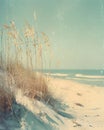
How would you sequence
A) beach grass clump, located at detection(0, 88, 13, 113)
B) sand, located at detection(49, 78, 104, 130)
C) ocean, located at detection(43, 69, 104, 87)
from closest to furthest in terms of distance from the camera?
beach grass clump, located at detection(0, 88, 13, 113), sand, located at detection(49, 78, 104, 130), ocean, located at detection(43, 69, 104, 87)

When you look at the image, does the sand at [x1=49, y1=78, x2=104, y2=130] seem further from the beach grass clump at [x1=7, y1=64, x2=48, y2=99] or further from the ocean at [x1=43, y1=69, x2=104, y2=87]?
the ocean at [x1=43, y1=69, x2=104, y2=87]

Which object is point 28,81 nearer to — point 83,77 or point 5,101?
point 5,101

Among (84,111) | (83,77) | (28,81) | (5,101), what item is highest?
(28,81)

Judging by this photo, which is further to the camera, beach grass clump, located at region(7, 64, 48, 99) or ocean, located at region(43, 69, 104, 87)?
ocean, located at region(43, 69, 104, 87)

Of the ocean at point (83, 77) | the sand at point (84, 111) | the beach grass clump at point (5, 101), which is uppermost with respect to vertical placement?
the beach grass clump at point (5, 101)

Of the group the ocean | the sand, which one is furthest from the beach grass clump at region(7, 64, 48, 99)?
the sand

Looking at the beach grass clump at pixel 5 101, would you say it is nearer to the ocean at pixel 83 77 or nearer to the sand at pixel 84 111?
the sand at pixel 84 111

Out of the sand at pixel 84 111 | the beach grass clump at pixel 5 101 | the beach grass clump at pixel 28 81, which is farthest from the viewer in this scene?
the beach grass clump at pixel 28 81

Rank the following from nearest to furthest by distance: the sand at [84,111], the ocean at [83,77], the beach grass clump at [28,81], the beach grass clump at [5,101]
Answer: the beach grass clump at [5,101] → the sand at [84,111] → the beach grass clump at [28,81] → the ocean at [83,77]

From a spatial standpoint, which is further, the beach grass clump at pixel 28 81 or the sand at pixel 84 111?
the beach grass clump at pixel 28 81

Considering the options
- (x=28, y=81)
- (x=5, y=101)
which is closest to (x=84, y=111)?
(x=28, y=81)

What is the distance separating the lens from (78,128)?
3.80m

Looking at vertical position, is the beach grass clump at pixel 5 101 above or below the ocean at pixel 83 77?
above

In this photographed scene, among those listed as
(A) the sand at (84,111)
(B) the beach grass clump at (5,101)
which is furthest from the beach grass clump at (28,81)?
(B) the beach grass clump at (5,101)
